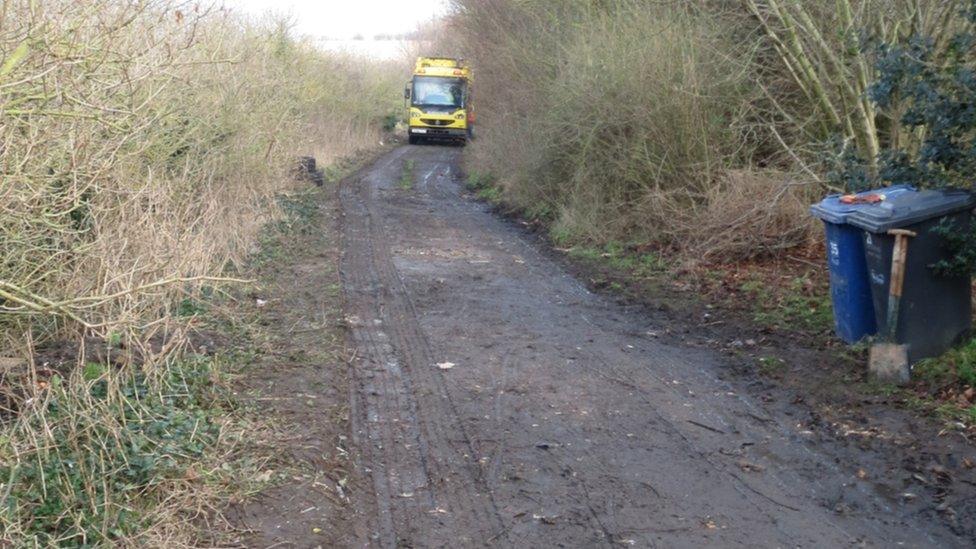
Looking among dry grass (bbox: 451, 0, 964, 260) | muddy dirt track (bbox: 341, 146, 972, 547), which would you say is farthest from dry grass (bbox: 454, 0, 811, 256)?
muddy dirt track (bbox: 341, 146, 972, 547)

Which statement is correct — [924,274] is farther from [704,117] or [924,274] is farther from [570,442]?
[704,117]

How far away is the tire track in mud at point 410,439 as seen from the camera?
5.34 meters

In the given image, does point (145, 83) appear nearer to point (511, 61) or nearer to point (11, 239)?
point (11, 239)

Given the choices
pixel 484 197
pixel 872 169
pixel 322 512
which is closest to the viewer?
pixel 322 512

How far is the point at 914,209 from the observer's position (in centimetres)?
764

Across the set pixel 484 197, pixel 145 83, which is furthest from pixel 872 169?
pixel 484 197

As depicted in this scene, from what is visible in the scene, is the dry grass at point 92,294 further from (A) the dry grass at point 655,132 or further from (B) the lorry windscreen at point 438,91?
(B) the lorry windscreen at point 438,91

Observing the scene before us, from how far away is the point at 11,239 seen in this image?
619 centimetres

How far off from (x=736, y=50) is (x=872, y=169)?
456 cm

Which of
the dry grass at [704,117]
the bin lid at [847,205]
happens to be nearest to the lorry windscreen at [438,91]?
the dry grass at [704,117]

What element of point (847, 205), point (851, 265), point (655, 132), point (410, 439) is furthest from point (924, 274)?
point (655, 132)

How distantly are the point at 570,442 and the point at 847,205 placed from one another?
11.1 ft

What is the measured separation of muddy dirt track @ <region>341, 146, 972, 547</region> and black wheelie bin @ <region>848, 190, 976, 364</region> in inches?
54.7

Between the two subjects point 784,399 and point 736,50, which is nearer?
point 784,399
